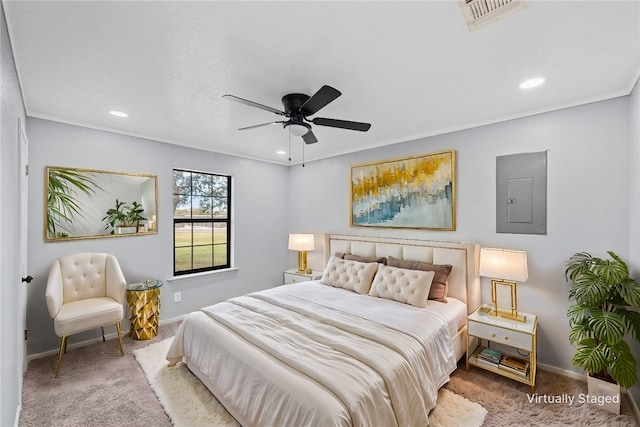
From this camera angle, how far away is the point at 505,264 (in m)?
2.58

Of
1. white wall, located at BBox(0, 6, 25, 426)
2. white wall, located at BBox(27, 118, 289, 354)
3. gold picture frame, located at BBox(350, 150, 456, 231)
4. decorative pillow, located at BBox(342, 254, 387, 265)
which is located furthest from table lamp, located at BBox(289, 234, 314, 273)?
white wall, located at BBox(0, 6, 25, 426)

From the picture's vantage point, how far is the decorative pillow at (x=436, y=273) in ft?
9.52

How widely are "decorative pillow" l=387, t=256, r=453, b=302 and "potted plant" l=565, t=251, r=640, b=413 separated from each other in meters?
1.00

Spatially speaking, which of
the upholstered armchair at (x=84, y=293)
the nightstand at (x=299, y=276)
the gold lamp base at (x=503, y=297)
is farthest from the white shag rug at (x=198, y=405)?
the nightstand at (x=299, y=276)

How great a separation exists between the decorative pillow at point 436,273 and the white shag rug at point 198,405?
2.85ft

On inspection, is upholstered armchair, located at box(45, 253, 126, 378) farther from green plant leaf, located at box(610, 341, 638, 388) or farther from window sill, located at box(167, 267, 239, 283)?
green plant leaf, located at box(610, 341, 638, 388)

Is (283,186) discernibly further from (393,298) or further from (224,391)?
(224,391)

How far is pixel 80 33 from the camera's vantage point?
1.57m

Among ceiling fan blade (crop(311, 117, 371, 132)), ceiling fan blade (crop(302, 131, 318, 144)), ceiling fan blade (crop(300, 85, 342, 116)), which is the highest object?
ceiling fan blade (crop(300, 85, 342, 116))

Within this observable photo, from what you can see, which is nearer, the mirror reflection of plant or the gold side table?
the mirror reflection of plant

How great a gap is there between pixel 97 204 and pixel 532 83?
176 inches

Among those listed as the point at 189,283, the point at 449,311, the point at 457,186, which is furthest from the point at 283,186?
the point at 449,311

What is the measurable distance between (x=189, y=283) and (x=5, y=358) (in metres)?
2.53

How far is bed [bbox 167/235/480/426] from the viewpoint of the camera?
61.7 inches
